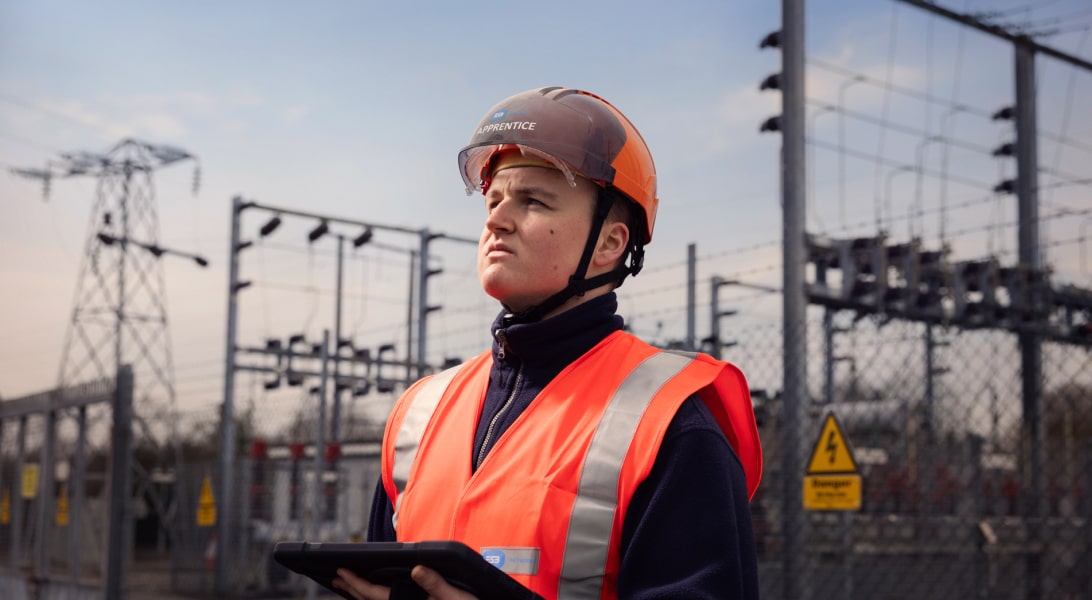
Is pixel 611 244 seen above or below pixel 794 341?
below

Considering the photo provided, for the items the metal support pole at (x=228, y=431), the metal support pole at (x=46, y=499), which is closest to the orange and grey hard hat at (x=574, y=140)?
the metal support pole at (x=46, y=499)

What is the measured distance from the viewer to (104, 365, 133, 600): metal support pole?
326 inches

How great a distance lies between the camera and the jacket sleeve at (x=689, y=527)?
187cm

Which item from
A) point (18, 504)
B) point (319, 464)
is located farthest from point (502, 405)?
point (319, 464)

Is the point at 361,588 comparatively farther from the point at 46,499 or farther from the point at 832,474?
the point at 46,499

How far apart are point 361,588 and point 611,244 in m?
0.81

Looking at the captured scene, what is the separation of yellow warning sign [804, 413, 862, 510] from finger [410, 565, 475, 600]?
5317 millimetres

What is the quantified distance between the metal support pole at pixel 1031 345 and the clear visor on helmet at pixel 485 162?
6.29m

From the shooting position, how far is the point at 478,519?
6.78 feet

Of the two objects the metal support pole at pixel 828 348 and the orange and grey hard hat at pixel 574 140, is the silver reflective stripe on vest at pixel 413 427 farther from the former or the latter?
the metal support pole at pixel 828 348

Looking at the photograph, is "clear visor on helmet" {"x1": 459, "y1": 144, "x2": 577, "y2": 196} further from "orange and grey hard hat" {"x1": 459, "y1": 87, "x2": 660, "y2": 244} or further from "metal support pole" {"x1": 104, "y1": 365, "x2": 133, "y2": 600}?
"metal support pole" {"x1": 104, "y1": 365, "x2": 133, "y2": 600}

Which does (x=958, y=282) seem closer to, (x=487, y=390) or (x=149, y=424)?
(x=487, y=390)

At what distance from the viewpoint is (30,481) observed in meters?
11.1

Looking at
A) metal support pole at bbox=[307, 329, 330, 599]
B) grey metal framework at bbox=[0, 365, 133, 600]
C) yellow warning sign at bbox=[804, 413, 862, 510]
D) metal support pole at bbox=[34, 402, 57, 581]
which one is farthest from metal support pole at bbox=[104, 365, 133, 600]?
yellow warning sign at bbox=[804, 413, 862, 510]
